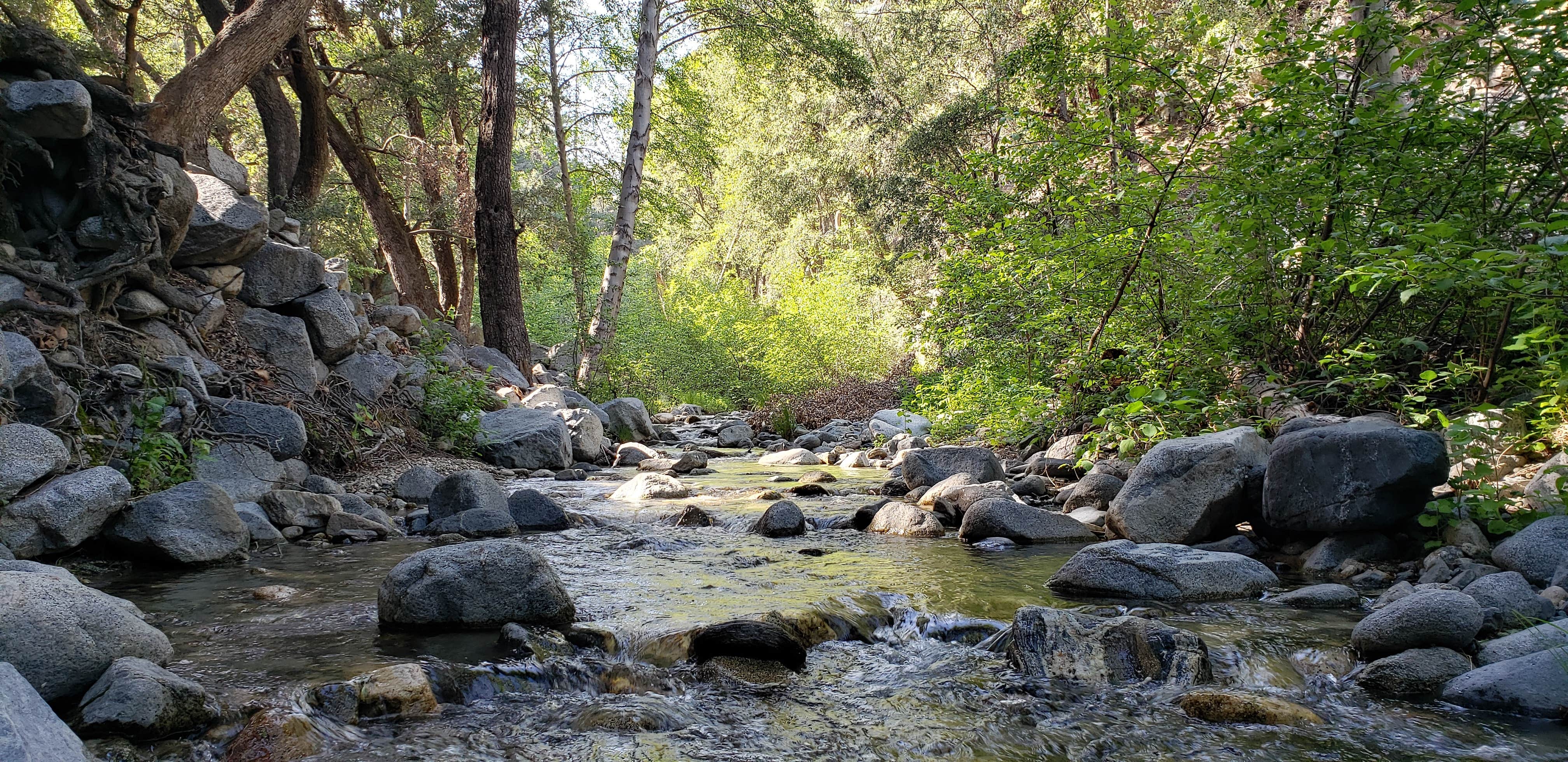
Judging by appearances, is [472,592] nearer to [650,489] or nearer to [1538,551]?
[650,489]

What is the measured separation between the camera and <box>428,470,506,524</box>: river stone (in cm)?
629

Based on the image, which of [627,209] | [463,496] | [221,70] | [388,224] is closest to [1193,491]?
[463,496]

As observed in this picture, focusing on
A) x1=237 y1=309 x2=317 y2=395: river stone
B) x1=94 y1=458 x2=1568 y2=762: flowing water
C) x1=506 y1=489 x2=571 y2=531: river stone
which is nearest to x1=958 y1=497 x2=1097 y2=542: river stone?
x1=94 y1=458 x2=1568 y2=762: flowing water

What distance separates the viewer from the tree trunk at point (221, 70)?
7.70 m

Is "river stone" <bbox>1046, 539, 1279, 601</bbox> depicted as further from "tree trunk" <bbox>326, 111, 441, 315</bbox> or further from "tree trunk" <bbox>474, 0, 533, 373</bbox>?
"tree trunk" <bbox>326, 111, 441, 315</bbox>

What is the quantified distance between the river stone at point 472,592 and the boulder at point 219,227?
16.3 ft

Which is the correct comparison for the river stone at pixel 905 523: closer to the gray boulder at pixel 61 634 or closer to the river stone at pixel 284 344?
the gray boulder at pixel 61 634

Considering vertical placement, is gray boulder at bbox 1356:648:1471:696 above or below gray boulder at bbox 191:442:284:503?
below

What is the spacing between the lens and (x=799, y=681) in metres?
3.43

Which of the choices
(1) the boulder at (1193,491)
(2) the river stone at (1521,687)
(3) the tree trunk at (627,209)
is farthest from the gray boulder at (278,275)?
(2) the river stone at (1521,687)

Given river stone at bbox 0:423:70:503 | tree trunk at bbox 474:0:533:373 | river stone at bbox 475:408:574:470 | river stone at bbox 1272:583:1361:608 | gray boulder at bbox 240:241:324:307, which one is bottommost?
river stone at bbox 1272:583:1361:608

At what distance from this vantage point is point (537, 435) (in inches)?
389

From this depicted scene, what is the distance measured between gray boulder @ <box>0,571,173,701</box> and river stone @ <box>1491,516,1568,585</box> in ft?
19.9

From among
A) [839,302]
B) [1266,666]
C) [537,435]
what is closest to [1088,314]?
[1266,666]
